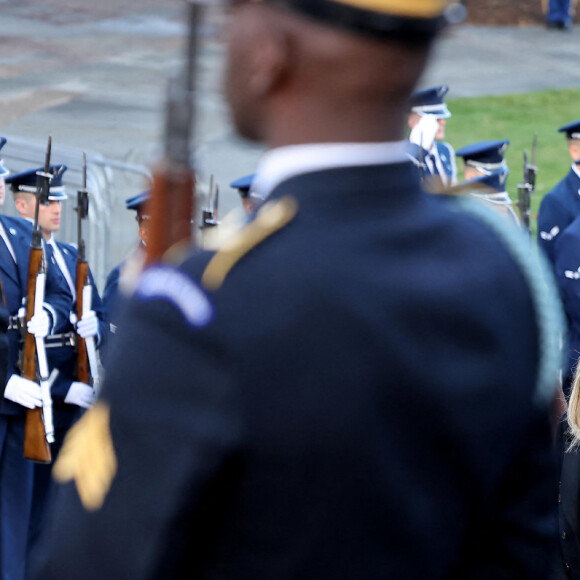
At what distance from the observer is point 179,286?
4.00ft

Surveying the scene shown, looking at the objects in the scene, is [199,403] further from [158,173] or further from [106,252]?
[106,252]

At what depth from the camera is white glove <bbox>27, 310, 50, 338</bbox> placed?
594cm

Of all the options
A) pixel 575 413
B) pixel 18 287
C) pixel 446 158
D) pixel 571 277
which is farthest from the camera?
pixel 446 158

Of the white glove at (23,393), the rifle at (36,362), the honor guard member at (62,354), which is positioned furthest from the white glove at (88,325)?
the white glove at (23,393)

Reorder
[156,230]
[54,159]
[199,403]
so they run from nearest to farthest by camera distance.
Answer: [199,403] < [156,230] < [54,159]

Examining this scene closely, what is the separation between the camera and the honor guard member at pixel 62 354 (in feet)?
20.3

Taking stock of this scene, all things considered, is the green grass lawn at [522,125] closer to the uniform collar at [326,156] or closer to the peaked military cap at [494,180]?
the peaked military cap at [494,180]

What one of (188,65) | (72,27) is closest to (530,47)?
(72,27)

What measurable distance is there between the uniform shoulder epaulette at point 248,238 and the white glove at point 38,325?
4774 mm

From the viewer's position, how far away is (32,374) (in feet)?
19.5

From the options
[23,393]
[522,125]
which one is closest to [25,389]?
[23,393]

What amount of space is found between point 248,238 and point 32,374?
488cm

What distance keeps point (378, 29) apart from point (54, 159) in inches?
298

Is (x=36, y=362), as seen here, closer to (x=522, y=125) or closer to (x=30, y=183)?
(x=30, y=183)
